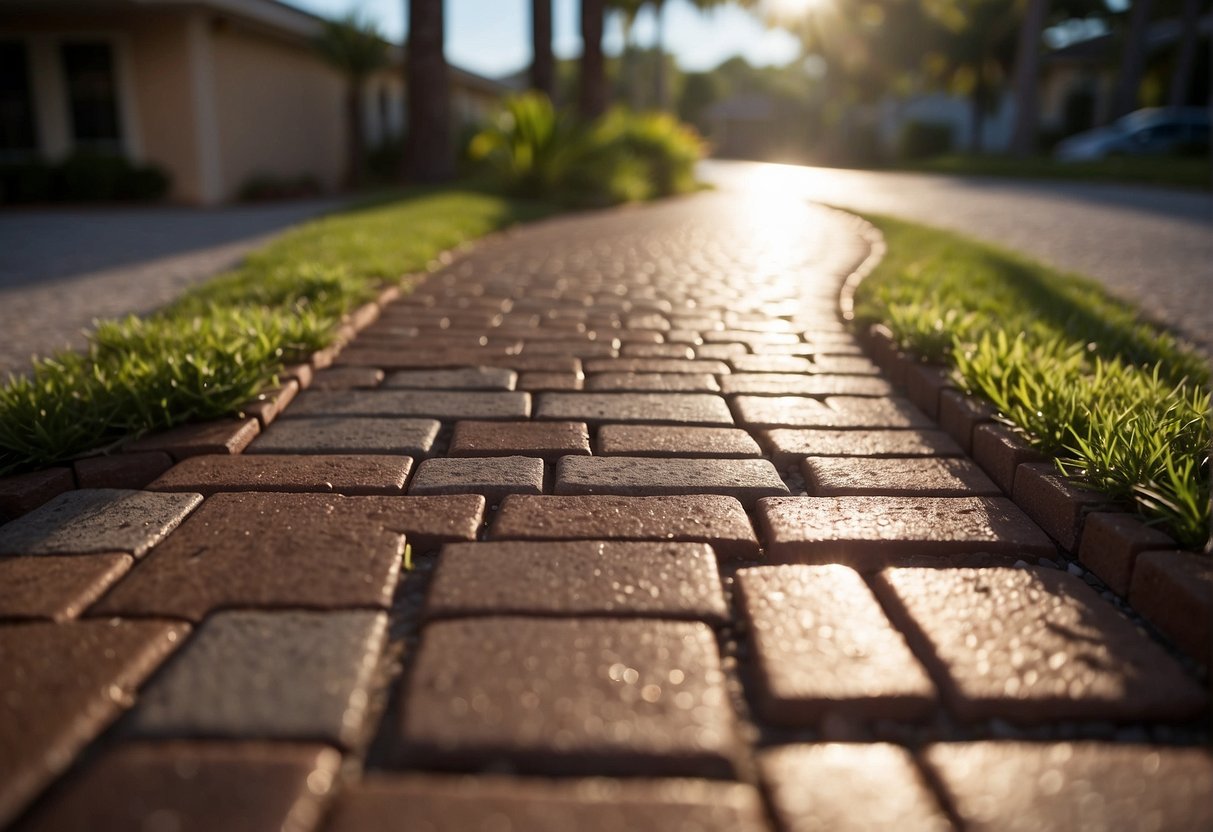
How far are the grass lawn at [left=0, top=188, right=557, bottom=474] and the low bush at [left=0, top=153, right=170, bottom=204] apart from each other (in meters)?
7.96

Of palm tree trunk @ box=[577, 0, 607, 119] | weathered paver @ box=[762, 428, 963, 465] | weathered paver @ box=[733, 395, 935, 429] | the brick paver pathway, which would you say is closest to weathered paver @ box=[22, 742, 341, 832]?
the brick paver pathway

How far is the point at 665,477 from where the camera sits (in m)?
2.27

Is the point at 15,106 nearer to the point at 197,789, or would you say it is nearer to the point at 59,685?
the point at 59,685

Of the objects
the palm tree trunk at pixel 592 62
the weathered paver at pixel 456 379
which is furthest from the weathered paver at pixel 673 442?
the palm tree trunk at pixel 592 62

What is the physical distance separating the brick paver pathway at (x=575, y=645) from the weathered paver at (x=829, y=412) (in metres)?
0.02

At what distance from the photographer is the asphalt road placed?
17.2 ft

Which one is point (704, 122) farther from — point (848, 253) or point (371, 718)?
point (371, 718)

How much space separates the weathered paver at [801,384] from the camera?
310 cm

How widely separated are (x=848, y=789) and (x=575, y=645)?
0.48 meters

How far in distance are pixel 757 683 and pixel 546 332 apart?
9.23ft

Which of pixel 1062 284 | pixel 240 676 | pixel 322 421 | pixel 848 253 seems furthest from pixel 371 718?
pixel 848 253

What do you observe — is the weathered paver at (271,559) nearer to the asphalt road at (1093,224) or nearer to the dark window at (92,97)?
the asphalt road at (1093,224)

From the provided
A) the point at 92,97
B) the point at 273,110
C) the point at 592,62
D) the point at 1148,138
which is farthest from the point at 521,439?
the point at 1148,138

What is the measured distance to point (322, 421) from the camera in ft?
8.86
